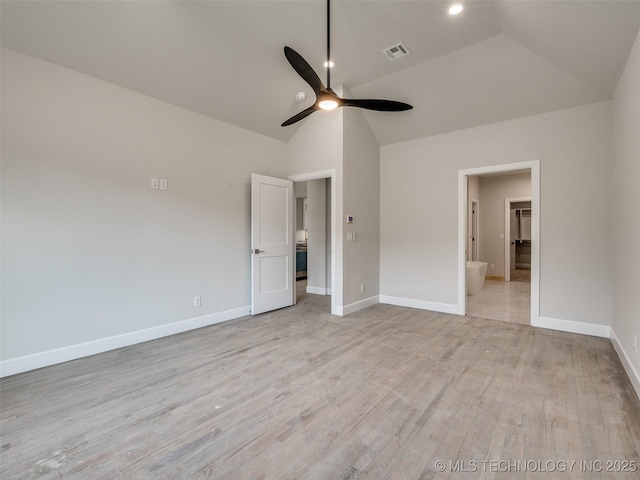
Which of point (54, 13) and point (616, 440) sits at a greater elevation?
point (54, 13)

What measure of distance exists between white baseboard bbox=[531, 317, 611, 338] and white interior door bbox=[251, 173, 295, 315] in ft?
11.5

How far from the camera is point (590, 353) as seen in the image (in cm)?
303

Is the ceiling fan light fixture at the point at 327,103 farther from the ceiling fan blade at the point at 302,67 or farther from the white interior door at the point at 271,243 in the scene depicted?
the white interior door at the point at 271,243

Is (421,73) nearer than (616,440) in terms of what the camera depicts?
No

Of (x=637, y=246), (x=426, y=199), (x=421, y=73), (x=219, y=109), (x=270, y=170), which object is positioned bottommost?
(x=637, y=246)

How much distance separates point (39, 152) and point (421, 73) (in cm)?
418

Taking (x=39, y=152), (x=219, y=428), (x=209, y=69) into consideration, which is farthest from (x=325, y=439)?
(x=209, y=69)

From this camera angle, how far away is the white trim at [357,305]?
4379mm

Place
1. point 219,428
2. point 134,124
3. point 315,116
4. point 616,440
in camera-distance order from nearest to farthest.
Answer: point 616,440
point 219,428
point 134,124
point 315,116

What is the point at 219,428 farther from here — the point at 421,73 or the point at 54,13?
the point at 421,73

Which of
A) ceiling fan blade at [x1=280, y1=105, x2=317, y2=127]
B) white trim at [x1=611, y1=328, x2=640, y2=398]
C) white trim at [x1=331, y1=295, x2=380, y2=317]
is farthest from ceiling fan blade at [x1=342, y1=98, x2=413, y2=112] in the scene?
white trim at [x1=611, y1=328, x2=640, y2=398]

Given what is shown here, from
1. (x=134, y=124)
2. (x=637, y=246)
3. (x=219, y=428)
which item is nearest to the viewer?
(x=219, y=428)

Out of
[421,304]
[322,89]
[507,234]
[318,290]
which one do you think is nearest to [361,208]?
[421,304]

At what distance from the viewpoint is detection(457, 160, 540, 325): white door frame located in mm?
3865
